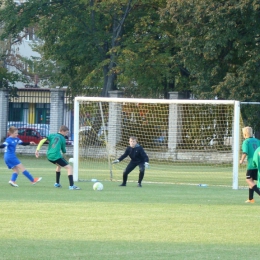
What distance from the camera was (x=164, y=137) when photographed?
98.4ft

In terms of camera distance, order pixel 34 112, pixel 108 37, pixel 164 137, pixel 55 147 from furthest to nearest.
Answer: pixel 108 37 < pixel 34 112 < pixel 164 137 < pixel 55 147

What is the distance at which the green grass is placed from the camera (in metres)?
8.60

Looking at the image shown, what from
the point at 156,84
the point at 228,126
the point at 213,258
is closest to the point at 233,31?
the point at 228,126

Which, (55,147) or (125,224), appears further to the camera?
(55,147)

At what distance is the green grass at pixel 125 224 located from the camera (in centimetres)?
860

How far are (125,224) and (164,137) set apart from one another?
18994mm

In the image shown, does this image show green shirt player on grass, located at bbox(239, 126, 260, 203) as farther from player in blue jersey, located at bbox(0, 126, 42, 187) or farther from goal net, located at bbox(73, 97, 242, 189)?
goal net, located at bbox(73, 97, 242, 189)

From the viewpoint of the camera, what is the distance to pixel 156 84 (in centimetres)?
3844

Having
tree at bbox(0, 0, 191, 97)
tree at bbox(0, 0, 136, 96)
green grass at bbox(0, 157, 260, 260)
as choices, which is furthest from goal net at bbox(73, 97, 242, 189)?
green grass at bbox(0, 157, 260, 260)

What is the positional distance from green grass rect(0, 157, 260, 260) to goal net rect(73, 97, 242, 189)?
8.79m

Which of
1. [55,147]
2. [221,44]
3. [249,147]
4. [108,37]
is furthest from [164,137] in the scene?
[249,147]

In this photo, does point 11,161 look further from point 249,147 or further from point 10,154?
point 249,147

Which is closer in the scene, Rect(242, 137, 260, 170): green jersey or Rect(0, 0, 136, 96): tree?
Rect(242, 137, 260, 170): green jersey

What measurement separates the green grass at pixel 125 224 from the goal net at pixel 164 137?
8.79 meters
